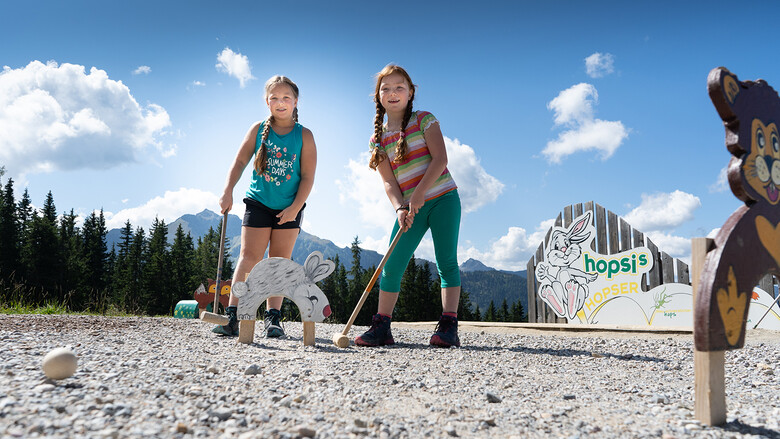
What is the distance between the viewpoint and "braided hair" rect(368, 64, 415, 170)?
3.59 meters

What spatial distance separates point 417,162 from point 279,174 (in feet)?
3.65

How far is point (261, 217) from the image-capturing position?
3.67m

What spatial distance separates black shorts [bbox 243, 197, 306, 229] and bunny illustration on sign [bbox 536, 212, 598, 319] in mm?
6066

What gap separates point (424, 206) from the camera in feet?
11.8

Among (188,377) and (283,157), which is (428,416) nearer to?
(188,377)

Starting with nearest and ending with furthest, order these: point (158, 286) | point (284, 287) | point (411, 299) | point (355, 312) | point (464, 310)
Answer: point (355, 312), point (284, 287), point (158, 286), point (464, 310), point (411, 299)

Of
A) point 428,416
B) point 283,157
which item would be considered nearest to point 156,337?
point 283,157

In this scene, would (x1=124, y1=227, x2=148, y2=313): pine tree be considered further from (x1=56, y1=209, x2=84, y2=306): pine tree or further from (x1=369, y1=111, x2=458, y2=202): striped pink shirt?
(x1=369, y1=111, x2=458, y2=202): striped pink shirt

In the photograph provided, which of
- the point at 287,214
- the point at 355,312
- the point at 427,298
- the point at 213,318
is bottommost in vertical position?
the point at 427,298

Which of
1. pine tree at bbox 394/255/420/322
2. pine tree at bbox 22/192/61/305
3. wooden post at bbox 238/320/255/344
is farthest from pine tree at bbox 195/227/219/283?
wooden post at bbox 238/320/255/344

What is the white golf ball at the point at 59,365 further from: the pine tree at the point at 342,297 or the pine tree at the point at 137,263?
the pine tree at the point at 342,297

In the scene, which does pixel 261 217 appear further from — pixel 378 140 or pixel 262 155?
pixel 378 140

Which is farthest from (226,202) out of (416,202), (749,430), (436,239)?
(749,430)

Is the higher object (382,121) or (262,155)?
(382,121)
